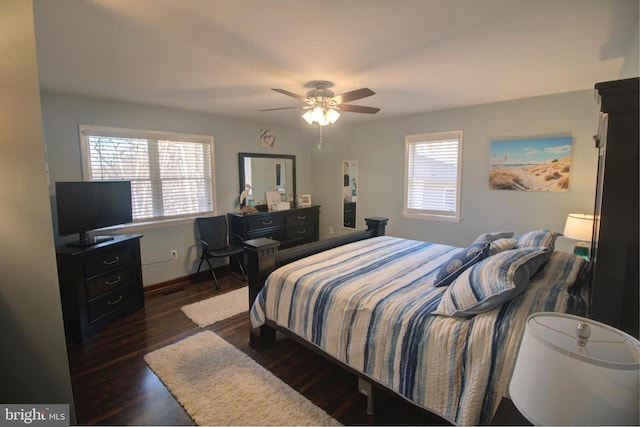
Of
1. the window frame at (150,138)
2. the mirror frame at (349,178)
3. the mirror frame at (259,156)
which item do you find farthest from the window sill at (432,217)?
the window frame at (150,138)

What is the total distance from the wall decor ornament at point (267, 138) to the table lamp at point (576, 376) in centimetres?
451

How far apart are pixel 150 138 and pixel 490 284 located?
392 centimetres

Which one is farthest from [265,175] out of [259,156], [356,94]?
[356,94]

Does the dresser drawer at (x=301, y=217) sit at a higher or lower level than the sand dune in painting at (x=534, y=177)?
lower

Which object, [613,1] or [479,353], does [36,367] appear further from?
[613,1]

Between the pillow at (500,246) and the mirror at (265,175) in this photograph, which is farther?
the mirror at (265,175)

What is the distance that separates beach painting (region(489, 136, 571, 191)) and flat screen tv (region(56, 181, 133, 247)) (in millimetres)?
4313

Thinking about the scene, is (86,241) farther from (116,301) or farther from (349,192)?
(349,192)

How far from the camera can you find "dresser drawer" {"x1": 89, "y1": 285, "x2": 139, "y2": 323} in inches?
108

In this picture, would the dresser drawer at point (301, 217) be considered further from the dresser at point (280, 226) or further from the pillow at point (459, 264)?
the pillow at point (459, 264)

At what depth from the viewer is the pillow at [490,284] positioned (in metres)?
1.45

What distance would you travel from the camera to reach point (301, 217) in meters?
5.16

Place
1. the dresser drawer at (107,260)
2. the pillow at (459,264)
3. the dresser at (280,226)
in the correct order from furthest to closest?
the dresser at (280,226) < the dresser drawer at (107,260) < the pillow at (459,264)

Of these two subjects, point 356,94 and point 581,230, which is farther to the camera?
point 581,230
